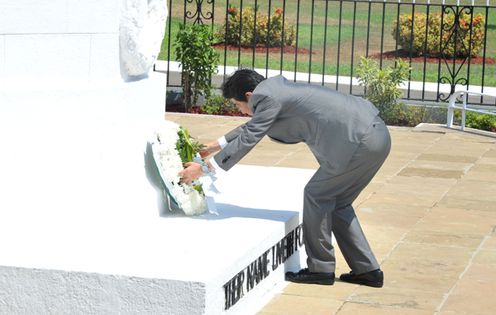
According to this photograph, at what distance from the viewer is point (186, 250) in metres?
6.16

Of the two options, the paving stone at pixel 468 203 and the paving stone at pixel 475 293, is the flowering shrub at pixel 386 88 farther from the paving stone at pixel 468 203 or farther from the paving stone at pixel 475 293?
the paving stone at pixel 475 293

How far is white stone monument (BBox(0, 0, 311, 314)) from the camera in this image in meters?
5.72

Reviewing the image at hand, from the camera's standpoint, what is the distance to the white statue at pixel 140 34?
22.9ft

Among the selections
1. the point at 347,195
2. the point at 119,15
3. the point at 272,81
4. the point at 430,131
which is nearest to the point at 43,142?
the point at 119,15

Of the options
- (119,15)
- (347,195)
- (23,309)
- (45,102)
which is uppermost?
(119,15)

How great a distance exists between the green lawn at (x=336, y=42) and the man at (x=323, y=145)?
10847 millimetres

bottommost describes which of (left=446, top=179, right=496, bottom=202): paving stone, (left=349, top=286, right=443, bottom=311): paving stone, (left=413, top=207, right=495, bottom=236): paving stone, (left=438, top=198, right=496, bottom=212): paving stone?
(left=349, top=286, right=443, bottom=311): paving stone

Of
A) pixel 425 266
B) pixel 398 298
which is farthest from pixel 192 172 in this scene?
pixel 425 266

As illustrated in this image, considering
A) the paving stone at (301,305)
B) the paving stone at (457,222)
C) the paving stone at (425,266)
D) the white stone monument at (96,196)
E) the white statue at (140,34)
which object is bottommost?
the paving stone at (301,305)

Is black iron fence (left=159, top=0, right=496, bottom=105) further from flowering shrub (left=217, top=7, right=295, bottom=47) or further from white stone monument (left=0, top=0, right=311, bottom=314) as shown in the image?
white stone monument (left=0, top=0, right=311, bottom=314)

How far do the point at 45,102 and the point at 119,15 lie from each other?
0.75 m

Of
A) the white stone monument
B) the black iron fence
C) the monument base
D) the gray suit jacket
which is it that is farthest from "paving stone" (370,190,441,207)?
the black iron fence

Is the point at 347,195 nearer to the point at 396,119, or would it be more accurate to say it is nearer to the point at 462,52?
the point at 396,119

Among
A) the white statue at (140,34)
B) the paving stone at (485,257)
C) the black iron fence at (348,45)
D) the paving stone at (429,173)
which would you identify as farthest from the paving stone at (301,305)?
the black iron fence at (348,45)
